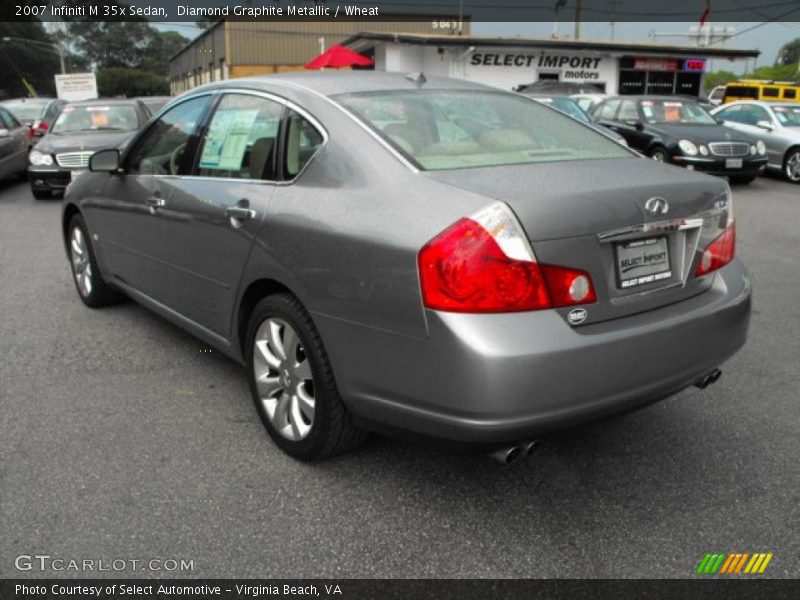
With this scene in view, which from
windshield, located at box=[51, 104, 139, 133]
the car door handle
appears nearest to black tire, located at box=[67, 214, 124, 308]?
the car door handle

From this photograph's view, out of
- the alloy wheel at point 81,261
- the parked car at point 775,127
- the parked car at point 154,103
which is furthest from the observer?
the parked car at point 154,103

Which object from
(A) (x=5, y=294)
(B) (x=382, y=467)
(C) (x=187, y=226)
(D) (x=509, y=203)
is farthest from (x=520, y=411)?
(A) (x=5, y=294)

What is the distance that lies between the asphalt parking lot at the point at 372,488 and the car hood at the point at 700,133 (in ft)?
30.1

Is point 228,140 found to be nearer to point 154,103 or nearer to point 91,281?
point 91,281

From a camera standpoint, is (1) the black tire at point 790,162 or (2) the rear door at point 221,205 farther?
(1) the black tire at point 790,162

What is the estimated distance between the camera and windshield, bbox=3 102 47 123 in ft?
61.7

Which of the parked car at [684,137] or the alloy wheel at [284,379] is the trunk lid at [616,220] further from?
the parked car at [684,137]

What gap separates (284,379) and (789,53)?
141254mm

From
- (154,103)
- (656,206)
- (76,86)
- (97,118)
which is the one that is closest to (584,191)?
(656,206)

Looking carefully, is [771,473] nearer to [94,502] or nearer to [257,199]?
[257,199]

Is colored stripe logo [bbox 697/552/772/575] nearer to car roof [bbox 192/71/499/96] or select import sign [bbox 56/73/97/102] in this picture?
car roof [bbox 192/71/499/96]

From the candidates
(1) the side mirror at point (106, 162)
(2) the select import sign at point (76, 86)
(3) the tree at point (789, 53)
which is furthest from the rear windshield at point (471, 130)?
(3) the tree at point (789, 53)

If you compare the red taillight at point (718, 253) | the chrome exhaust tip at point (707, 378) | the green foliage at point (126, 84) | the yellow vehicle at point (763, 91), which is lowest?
the chrome exhaust tip at point (707, 378)

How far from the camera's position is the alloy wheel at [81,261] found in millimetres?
5461
